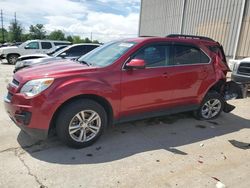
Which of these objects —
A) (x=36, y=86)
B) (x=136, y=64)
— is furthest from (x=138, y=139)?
(x=36, y=86)

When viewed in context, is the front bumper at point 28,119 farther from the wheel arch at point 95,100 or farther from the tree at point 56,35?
the tree at point 56,35

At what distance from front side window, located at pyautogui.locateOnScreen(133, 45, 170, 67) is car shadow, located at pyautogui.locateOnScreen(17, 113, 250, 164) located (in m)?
1.27

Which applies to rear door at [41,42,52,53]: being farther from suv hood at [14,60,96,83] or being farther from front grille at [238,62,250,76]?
suv hood at [14,60,96,83]

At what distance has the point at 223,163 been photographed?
140 inches

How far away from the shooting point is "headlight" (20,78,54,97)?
135 inches

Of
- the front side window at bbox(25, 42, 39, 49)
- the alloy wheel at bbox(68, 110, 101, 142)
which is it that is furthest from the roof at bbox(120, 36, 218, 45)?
the front side window at bbox(25, 42, 39, 49)

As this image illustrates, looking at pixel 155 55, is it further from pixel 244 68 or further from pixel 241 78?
pixel 244 68

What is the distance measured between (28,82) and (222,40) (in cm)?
1374

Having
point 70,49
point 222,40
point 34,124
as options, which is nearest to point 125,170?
point 34,124

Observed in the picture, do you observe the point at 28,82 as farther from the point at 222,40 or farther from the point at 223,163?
the point at 222,40

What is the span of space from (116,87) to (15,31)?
65.1 metres

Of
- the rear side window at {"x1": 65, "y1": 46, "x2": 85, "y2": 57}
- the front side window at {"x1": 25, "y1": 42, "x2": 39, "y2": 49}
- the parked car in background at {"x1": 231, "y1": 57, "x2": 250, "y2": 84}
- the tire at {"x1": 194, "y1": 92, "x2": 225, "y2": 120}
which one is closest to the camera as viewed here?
the tire at {"x1": 194, "y1": 92, "x2": 225, "y2": 120}

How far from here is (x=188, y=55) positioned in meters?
4.90

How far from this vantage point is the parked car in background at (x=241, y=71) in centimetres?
772
